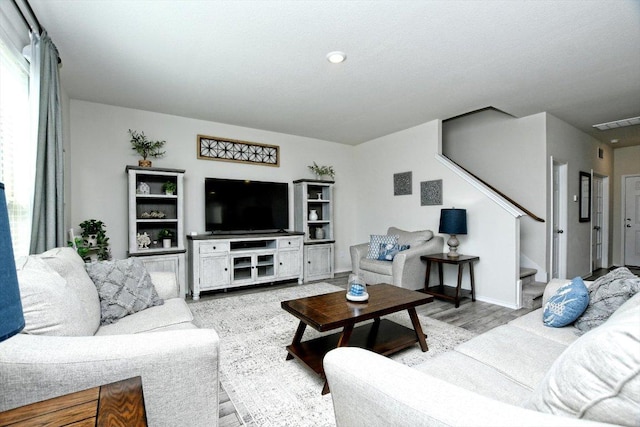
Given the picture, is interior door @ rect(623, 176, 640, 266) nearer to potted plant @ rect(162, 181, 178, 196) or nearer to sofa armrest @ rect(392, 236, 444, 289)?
sofa armrest @ rect(392, 236, 444, 289)

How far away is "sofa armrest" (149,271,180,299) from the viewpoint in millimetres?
2364

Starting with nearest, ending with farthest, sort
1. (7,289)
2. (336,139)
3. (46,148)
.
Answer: (7,289)
(46,148)
(336,139)

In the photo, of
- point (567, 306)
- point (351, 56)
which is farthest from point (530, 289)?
point (351, 56)

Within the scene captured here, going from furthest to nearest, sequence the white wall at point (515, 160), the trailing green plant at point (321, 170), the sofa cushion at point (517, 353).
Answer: the trailing green plant at point (321, 170), the white wall at point (515, 160), the sofa cushion at point (517, 353)

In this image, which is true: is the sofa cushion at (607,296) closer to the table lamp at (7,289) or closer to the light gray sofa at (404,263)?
the light gray sofa at (404,263)

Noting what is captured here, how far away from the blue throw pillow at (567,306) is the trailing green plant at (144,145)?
443cm

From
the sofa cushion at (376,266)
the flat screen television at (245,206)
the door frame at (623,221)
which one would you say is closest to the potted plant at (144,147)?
the flat screen television at (245,206)

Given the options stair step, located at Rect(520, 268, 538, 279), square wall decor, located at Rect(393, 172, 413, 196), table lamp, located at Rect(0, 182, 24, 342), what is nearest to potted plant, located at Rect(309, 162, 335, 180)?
square wall decor, located at Rect(393, 172, 413, 196)

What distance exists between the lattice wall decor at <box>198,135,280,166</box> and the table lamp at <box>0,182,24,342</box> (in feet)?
13.6

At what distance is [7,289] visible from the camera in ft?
1.85

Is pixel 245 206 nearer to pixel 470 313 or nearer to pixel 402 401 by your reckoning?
pixel 470 313

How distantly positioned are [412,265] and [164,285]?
2.90 meters

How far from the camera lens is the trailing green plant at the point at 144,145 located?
13.0 feet

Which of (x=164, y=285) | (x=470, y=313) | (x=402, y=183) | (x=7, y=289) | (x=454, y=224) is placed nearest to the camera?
(x=7, y=289)
